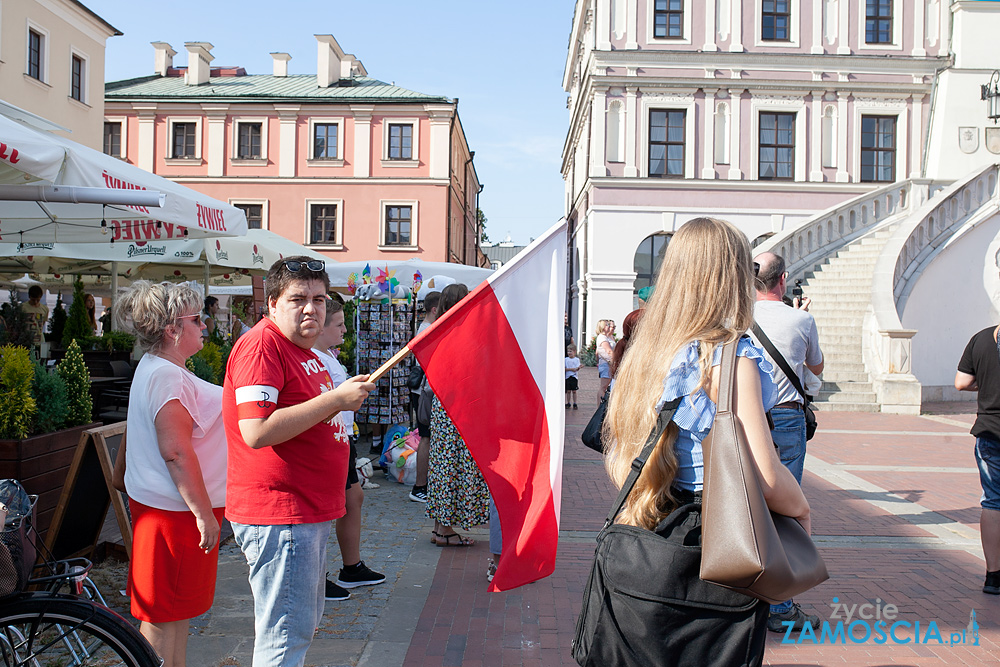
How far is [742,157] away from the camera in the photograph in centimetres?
2741

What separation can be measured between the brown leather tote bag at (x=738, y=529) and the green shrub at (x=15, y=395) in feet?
13.4

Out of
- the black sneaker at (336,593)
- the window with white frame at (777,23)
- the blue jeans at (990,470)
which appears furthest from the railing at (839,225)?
Answer: the black sneaker at (336,593)

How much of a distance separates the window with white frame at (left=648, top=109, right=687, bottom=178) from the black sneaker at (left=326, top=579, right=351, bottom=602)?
977 inches

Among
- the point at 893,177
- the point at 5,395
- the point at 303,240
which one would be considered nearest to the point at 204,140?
the point at 303,240

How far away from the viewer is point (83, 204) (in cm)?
695

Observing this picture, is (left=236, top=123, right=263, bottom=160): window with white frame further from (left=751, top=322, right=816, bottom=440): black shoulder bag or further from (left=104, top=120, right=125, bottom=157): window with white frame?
(left=751, top=322, right=816, bottom=440): black shoulder bag

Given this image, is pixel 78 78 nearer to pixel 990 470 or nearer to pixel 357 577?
pixel 357 577

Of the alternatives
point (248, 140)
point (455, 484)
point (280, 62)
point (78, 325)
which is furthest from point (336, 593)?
point (280, 62)

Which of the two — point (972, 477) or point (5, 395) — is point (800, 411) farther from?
point (972, 477)

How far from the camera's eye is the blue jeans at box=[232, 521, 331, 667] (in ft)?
8.41

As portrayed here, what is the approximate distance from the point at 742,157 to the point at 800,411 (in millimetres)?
25084

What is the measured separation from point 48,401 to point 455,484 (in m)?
2.75

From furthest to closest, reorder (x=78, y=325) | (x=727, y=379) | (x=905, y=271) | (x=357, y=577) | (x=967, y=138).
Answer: (x=967, y=138) < (x=905, y=271) < (x=78, y=325) < (x=357, y=577) < (x=727, y=379)

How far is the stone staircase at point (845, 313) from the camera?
48.2 ft
